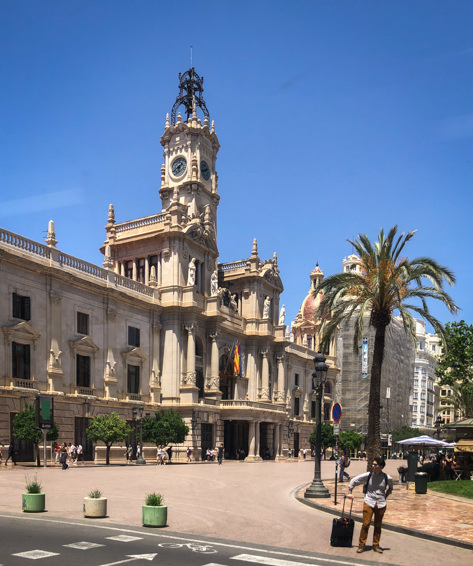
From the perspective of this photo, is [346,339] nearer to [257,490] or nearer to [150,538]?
[257,490]

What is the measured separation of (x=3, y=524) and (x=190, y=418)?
1723 inches

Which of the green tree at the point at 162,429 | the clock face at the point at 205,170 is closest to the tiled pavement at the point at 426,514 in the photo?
the green tree at the point at 162,429

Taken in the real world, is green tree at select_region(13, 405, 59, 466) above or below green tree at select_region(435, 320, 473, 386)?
below

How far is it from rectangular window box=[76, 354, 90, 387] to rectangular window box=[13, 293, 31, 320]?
19.9ft

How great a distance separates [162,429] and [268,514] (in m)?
33.5

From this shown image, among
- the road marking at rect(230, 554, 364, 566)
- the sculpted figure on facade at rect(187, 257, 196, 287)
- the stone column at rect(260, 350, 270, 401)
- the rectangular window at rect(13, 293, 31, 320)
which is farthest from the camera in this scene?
the stone column at rect(260, 350, 270, 401)

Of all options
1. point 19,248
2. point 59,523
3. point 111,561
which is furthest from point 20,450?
point 111,561

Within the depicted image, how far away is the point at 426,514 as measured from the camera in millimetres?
18969

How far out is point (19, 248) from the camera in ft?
144

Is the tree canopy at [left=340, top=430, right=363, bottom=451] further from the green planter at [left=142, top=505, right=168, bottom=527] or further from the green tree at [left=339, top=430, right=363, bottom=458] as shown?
the green planter at [left=142, top=505, right=168, bottom=527]

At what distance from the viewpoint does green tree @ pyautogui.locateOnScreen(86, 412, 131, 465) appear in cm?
4412

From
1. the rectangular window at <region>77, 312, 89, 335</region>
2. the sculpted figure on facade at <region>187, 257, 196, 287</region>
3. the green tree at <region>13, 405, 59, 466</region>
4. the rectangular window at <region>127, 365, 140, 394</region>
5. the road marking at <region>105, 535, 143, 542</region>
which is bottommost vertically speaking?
the green tree at <region>13, 405, 59, 466</region>

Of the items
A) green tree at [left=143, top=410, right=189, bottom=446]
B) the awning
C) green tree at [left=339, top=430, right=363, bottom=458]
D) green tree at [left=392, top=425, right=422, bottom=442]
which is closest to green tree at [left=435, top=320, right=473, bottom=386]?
the awning

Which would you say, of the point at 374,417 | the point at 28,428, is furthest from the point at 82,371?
the point at 374,417
